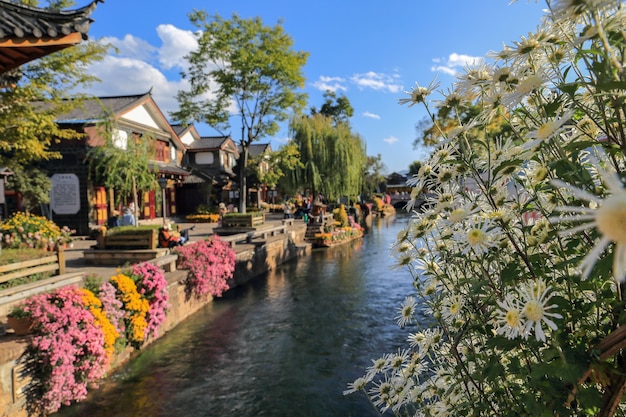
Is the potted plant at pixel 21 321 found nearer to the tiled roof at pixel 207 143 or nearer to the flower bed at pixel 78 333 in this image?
the flower bed at pixel 78 333

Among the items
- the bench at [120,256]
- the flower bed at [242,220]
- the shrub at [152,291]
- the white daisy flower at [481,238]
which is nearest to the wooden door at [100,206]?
the flower bed at [242,220]

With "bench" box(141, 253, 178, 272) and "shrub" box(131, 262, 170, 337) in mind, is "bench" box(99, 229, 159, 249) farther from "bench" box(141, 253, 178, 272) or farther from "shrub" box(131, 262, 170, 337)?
"shrub" box(131, 262, 170, 337)

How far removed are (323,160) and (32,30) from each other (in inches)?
903

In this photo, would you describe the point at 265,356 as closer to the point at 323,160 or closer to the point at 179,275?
the point at 179,275

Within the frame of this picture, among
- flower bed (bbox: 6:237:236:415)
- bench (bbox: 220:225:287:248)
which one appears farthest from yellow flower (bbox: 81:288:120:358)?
bench (bbox: 220:225:287:248)

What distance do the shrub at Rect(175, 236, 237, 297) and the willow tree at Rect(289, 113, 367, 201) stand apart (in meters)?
16.3

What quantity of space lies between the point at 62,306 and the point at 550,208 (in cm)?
557

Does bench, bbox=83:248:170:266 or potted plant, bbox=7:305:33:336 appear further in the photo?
bench, bbox=83:248:170:266

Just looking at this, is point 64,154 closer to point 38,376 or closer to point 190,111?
point 190,111

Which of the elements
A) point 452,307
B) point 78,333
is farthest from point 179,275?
point 452,307

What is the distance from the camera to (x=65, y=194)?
58.0 feet

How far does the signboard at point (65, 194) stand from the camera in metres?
17.6

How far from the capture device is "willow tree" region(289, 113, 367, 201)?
89.4 ft

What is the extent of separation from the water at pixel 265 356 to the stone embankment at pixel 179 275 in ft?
0.94
